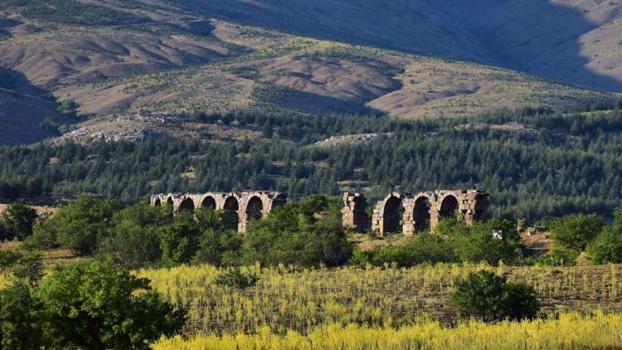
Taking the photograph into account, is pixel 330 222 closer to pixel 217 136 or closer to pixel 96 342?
pixel 96 342

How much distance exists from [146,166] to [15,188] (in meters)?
37.5

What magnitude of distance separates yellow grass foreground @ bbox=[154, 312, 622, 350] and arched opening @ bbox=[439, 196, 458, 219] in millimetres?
43988

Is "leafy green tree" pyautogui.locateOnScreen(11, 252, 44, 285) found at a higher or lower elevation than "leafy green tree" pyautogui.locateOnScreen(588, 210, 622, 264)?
lower

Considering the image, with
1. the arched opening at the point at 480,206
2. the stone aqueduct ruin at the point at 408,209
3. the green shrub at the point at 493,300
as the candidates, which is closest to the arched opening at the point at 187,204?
the stone aqueduct ruin at the point at 408,209

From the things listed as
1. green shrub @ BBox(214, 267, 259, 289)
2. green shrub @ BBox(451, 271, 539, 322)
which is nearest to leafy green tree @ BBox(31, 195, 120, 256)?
green shrub @ BBox(214, 267, 259, 289)

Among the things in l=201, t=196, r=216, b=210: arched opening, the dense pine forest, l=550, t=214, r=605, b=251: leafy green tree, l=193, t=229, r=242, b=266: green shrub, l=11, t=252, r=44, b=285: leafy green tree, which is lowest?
l=11, t=252, r=44, b=285: leafy green tree

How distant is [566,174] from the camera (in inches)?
5807

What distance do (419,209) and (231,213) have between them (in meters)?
17.0

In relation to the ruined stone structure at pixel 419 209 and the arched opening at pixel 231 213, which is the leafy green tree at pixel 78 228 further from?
the ruined stone structure at pixel 419 209

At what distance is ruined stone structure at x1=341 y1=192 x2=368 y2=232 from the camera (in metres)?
84.6

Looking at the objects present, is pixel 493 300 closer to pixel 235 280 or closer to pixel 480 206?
pixel 235 280

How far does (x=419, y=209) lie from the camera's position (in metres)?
83.9

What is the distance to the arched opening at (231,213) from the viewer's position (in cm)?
9306

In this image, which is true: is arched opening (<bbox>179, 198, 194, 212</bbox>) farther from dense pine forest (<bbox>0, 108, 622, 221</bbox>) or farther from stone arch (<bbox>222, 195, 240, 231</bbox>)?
dense pine forest (<bbox>0, 108, 622, 221</bbox>)
